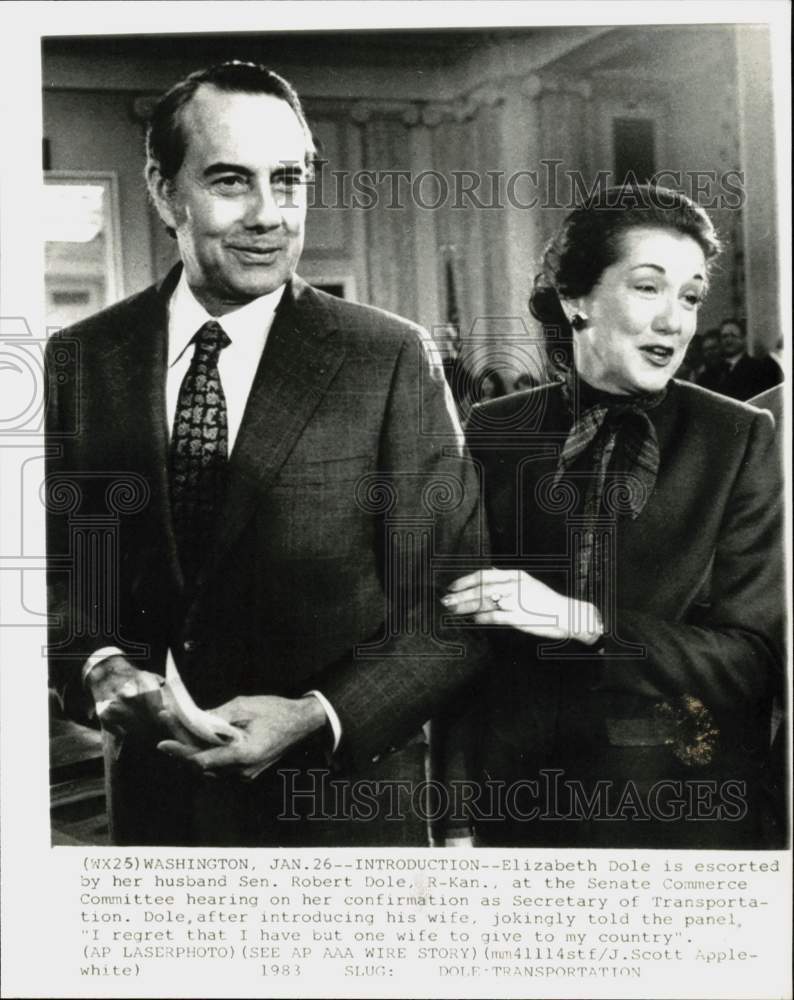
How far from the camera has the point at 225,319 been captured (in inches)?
86.4

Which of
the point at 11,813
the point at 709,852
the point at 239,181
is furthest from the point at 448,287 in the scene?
the point at 11,813

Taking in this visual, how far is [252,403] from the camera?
7.13 ft

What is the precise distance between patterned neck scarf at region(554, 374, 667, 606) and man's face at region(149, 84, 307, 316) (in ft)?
2.16

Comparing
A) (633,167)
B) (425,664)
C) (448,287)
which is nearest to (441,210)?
(448,287)

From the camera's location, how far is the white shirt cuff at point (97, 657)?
2.22 m

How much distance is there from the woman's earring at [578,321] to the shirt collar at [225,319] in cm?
59

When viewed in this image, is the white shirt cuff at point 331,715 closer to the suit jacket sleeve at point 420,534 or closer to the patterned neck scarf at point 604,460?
the suit jacket sleeve at point 420,534

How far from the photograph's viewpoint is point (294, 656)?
7.13ft

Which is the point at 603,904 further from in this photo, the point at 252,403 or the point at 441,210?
the point at 441,210

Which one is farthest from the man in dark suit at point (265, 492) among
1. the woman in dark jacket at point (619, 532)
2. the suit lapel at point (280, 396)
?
the woman in dark jacket at point (619, 532)

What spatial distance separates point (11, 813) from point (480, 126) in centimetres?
172

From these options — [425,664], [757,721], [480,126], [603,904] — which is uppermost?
[480,126]

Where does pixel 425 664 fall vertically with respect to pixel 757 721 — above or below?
above

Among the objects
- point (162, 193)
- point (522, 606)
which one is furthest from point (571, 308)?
point (162, 193)
